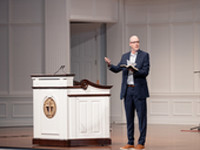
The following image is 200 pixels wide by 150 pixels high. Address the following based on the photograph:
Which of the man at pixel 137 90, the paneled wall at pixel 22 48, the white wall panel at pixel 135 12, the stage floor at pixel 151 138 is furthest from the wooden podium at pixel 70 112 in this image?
the white wall panel at pixel 135 12

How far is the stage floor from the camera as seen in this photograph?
20.9ft

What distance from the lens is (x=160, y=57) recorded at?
34.3ft

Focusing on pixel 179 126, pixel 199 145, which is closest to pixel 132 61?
pixel 199 145

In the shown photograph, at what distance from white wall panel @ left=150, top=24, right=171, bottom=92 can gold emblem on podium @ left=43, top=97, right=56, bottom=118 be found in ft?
14.8

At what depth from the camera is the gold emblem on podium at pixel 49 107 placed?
21.2 ft

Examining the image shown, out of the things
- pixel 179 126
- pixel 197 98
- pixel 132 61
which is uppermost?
pixel 132 61

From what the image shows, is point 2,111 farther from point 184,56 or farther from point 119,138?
point 184,56

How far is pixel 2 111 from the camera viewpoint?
1009 cm

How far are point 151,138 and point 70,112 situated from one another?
189cm

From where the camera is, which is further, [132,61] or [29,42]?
[29,42]

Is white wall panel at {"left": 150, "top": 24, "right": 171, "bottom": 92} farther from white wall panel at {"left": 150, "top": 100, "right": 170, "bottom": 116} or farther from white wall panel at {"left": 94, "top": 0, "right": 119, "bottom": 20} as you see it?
white wall panel at {"left": 94, "top": 0, "right": 119, "bottom": 20}

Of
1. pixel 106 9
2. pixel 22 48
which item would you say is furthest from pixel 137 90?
pixel 22 48

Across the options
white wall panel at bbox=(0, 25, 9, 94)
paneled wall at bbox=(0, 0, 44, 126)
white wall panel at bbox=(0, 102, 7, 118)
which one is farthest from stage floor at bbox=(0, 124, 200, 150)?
white wall panel at bbox=(0, 25, 9, 94)

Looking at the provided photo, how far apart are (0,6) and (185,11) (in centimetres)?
453
